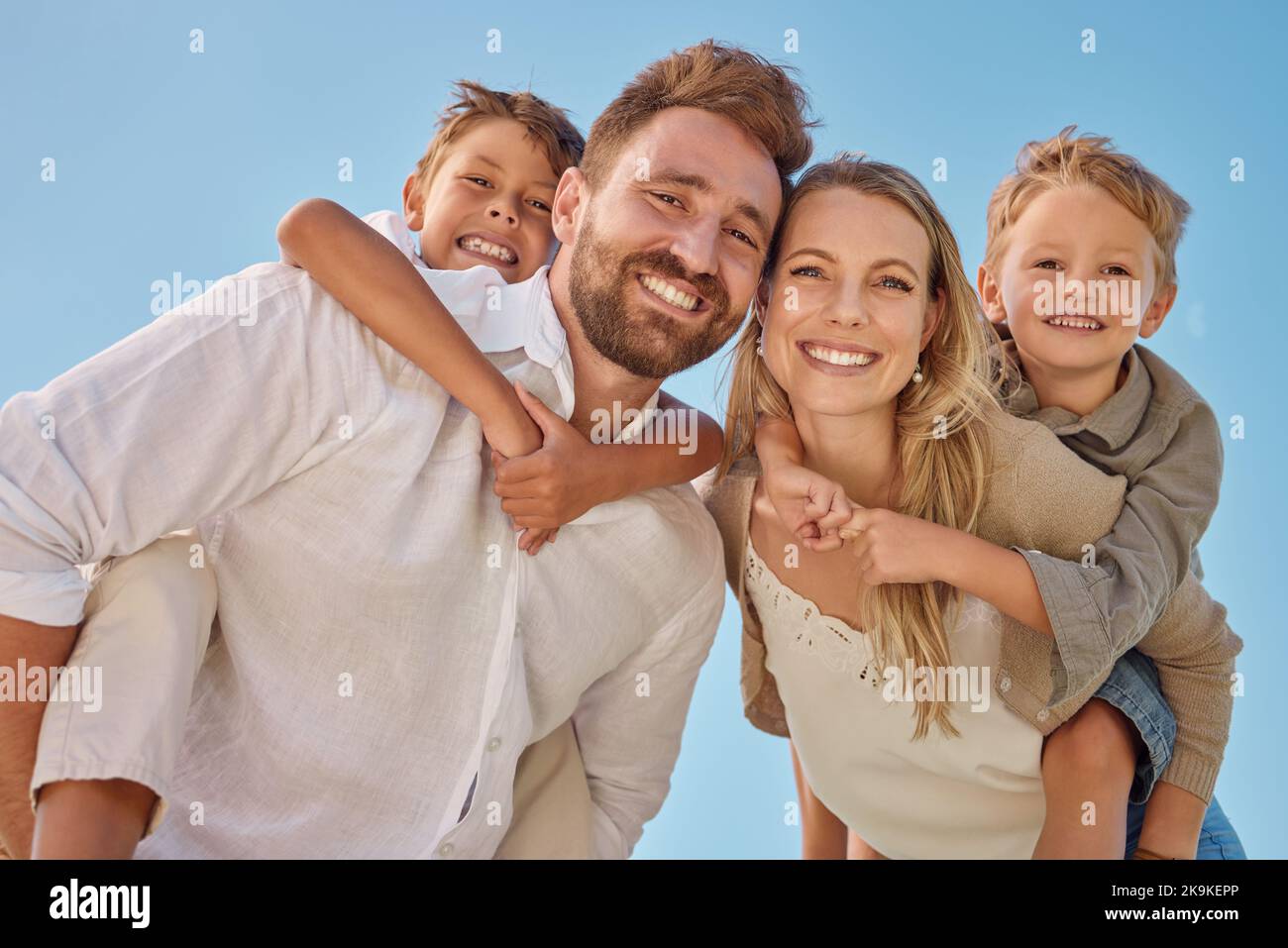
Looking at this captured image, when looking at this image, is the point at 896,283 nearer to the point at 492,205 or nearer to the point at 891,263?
the point at 891,263

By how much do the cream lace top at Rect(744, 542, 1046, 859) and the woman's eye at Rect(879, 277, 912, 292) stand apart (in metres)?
0.76

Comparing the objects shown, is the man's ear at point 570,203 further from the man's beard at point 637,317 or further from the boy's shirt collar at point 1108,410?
the boy's shirt collar at point 1108,410

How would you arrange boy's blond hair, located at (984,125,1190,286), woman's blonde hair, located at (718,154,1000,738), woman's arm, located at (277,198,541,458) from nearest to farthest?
1. woman's arm, located at (277,198,541,458)
2. woman's blonde hair, located at (718,154,1000,738)
3. boy's blond hair, located at (984,125,1190,286)

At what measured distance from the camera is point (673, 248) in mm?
2609

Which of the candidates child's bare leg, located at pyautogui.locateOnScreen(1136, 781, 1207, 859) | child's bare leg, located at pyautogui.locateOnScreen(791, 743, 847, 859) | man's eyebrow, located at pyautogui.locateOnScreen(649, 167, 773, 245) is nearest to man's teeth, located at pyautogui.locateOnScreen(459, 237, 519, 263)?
man's eyebrow, located at pyautogui.locateOnScreen(649, 167, 773, 245)

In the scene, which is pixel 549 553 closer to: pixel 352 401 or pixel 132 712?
pixel 352 401

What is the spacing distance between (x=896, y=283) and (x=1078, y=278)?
608mm

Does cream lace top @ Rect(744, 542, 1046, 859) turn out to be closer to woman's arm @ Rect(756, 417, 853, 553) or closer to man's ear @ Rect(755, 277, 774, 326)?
woman's arm @ Rect(756, 417, 853, 553)

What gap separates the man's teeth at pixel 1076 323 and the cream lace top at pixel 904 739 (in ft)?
2.55

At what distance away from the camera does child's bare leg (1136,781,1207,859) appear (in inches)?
109

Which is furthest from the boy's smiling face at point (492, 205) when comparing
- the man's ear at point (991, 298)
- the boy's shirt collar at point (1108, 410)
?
the boy's shirt collar at point (1108, 410)

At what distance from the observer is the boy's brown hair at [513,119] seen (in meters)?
3.49

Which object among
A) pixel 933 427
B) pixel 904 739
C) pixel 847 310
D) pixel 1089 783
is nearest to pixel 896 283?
pixel 847 310

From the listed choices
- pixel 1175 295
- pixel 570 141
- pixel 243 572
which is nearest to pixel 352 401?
pixel 243 572
